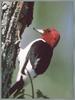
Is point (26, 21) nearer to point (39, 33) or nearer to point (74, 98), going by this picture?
point (39, 33)

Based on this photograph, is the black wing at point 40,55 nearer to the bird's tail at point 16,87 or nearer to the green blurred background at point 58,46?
the green blurred background at point 58,46

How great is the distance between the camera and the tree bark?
1929mm

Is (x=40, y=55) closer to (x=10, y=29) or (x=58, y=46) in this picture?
(x=58, y=46)

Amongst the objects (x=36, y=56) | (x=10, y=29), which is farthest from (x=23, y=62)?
(x=10, y=29)

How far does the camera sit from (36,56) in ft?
6.39

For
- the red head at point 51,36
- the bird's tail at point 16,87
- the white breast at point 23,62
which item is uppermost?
the red head at point 51,36

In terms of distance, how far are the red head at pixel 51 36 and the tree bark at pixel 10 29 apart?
153mm

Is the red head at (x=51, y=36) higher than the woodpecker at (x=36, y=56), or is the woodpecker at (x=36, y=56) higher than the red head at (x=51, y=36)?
the red head at (x=51, y=36)

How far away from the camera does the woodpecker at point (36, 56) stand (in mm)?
1932

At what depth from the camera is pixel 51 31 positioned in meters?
1.96

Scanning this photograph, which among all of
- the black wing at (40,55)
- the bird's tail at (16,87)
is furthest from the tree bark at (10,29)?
the black wing at (40,55)

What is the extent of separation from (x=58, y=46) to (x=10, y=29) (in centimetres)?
40

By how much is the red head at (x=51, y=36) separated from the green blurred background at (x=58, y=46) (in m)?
0.03

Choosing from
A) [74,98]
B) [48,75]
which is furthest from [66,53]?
[74,98]
